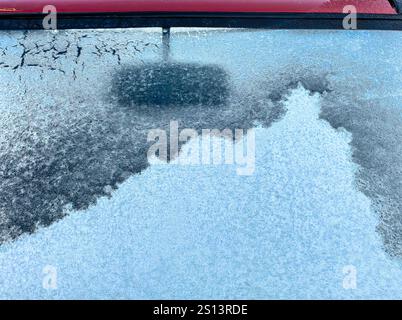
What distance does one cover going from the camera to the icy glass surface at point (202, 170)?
2.80 ft

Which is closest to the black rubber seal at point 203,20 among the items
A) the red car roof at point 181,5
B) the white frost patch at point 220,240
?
the red car roof at point 181,5

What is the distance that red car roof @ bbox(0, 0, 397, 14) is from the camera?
1.23 m

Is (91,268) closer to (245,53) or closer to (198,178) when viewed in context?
(198,178)

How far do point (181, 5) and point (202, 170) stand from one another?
0.55m

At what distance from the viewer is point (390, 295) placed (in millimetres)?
825

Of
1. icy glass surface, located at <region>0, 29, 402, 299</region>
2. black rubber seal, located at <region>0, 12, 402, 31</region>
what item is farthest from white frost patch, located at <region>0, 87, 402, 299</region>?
black rubber seal, located at <region>0, 12, 402, 31</region>

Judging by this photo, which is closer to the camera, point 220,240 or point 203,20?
point 220,240

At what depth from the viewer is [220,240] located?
900 millimetres

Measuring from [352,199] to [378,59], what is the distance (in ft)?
1.88

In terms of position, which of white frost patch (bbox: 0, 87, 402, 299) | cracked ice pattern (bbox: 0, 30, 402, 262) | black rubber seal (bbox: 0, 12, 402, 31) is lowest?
white frost patch (bbox: 0, 87, 402, 299)

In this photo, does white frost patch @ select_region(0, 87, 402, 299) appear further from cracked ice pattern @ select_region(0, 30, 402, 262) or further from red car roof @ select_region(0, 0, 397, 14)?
red car roof @ select_region(0, 0, 397, 14)

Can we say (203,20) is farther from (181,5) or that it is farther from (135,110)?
(135,110)

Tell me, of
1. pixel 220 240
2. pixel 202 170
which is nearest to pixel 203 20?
pixel 202 170

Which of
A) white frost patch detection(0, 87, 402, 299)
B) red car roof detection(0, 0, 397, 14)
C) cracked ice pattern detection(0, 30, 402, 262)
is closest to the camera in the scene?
white frost patch detection(0, 87, 402, 299)
